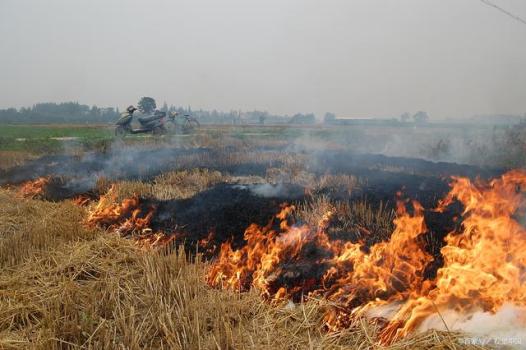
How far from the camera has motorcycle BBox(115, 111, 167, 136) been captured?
88.1 feet

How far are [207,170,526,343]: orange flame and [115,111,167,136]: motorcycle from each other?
22859 mm

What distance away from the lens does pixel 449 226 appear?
5242mm

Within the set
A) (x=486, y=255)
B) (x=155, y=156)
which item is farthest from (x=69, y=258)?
(x=155, y=156)

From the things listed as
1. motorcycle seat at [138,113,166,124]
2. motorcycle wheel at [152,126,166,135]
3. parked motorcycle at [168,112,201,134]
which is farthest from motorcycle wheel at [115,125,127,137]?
parked motorcycle at [168,112,201,134]

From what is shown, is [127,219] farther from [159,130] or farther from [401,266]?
[159,130]

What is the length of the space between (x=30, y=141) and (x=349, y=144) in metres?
18.5

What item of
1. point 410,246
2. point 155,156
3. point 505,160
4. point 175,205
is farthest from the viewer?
point 155,156

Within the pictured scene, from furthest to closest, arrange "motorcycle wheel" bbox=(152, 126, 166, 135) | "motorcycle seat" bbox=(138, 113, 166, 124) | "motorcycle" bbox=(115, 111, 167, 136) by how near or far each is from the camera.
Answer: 1. "motorcycle wheel" bbox=(152, 126, 166, 135)
2. "motorcycle seat" bbox=(138, 113, 166, 124)
3. "motorcycle" bbox=(115, 111, 167, 136)

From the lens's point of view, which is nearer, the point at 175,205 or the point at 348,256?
the point at 348,256

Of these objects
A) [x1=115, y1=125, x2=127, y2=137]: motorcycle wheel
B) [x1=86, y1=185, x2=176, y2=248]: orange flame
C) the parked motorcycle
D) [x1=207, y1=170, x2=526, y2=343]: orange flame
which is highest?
the parked motorcycle

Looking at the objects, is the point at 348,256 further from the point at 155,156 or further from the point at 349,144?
the point at 349,144

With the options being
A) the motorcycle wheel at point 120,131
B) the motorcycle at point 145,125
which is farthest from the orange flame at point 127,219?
the motorcycle wheel at point 120,131

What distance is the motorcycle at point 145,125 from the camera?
26859 mm

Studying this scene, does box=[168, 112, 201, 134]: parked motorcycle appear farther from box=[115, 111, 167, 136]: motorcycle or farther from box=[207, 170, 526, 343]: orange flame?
box=[207, 170, 526, 343]: orange flame
